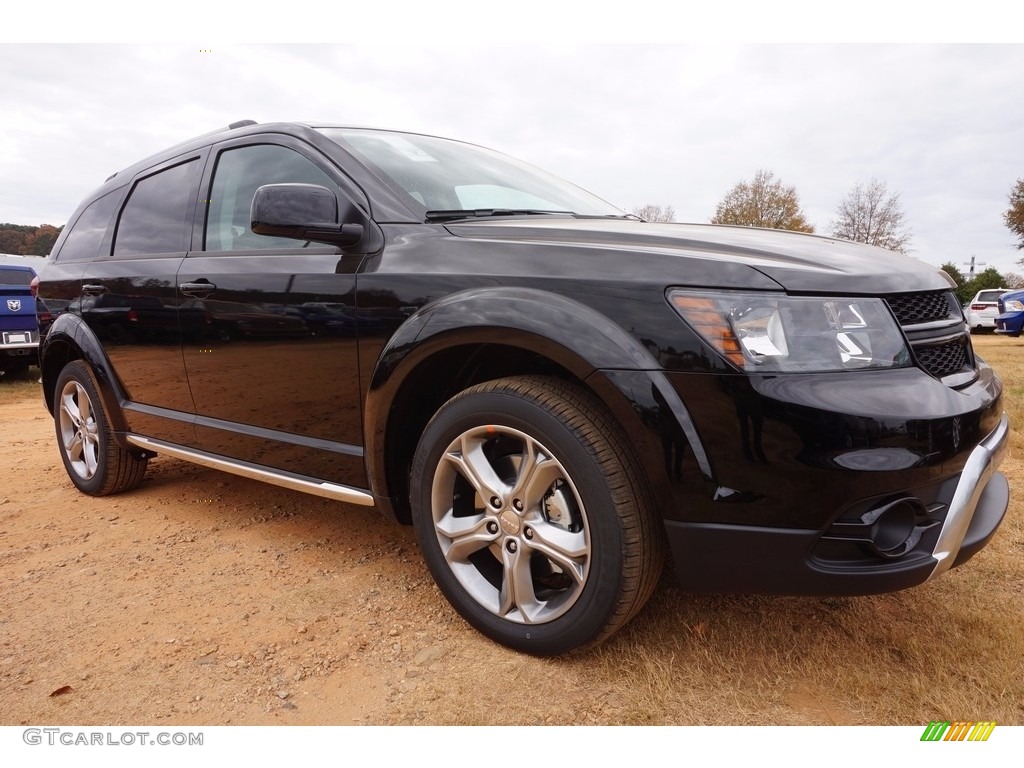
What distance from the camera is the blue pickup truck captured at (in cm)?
925

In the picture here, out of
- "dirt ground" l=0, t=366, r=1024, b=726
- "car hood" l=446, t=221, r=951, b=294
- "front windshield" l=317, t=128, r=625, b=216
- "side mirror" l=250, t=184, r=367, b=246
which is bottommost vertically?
"dirt ground" l=0, t=366, r=1024, b=726

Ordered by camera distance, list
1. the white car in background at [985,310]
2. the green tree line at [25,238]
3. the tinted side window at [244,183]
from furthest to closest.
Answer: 1. the green tree line at [25,238]
2. the white car in background at [985,310]
3. the tinted side window at [244,183]

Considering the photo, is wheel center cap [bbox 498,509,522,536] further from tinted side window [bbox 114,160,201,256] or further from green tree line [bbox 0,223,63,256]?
green tree line [bbox 0,223,63,256]

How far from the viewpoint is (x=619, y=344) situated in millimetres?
1813

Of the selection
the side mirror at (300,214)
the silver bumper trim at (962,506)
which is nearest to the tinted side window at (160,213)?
the side mirror at (300,214)

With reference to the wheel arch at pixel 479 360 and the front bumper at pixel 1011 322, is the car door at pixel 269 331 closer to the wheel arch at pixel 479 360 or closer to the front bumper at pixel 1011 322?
the wheel arch at pixel 479 360

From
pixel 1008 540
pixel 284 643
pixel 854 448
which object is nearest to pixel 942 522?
pixel 854 448

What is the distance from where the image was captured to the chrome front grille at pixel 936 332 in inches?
72.2

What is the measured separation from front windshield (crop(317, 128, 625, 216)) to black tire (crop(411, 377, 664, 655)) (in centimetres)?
88

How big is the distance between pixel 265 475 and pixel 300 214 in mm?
1109

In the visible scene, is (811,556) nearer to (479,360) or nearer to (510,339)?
(510,339)

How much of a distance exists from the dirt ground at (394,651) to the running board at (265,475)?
0.37m

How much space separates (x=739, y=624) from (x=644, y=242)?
1279mm

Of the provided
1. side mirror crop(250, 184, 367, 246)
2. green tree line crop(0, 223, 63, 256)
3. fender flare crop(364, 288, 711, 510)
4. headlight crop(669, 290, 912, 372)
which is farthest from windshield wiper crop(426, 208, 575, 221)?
green tree line crop(0, 223, 63, 256)
